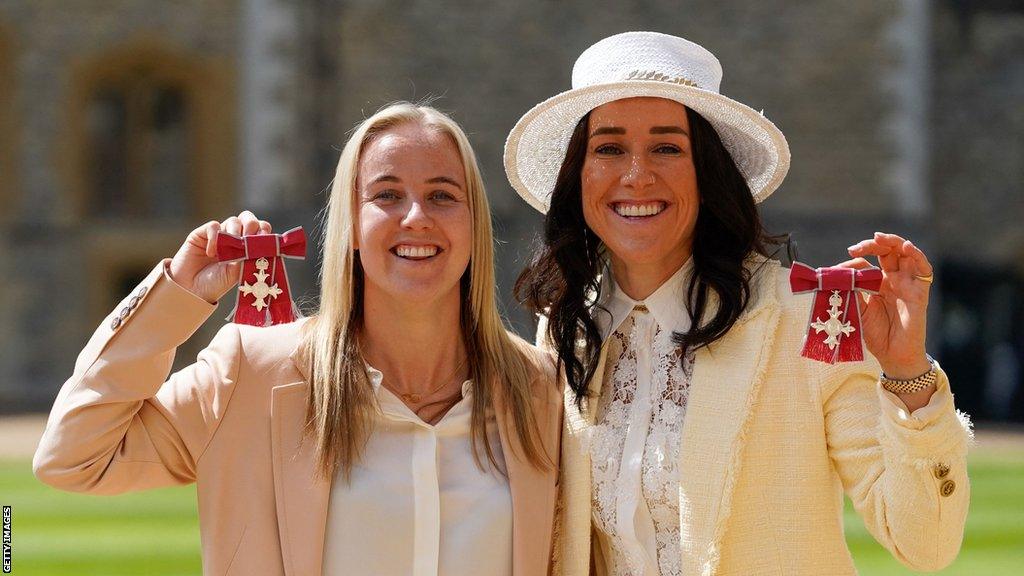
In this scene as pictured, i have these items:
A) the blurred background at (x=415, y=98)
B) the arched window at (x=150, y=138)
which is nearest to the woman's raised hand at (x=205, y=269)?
the blurred background at (x=415, y=98)

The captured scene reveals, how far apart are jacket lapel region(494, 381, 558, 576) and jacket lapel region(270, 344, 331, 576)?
33 centimetres

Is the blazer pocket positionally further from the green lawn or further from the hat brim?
the green lawn

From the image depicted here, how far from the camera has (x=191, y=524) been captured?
7512 millimetres

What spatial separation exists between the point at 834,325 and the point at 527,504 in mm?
617

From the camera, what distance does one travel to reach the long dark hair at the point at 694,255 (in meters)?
2.63

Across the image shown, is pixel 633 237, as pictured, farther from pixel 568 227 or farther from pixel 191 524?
pixel 191 524

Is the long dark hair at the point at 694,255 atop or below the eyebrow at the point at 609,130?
below

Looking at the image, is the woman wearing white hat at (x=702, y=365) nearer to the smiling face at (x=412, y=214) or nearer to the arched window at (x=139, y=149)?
the smiling face at (x=412, y=214)

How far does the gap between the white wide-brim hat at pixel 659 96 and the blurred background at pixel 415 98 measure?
8619 millimetres

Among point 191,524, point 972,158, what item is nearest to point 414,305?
A: point 191,524

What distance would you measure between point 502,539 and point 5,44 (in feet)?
46.5

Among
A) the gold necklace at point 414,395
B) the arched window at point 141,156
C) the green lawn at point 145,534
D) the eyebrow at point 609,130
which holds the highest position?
the eyebrow at point 609,130

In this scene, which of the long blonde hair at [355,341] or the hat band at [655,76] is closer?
the long blonde hair at [355,341]

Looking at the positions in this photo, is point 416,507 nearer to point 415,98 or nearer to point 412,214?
point 412,214
